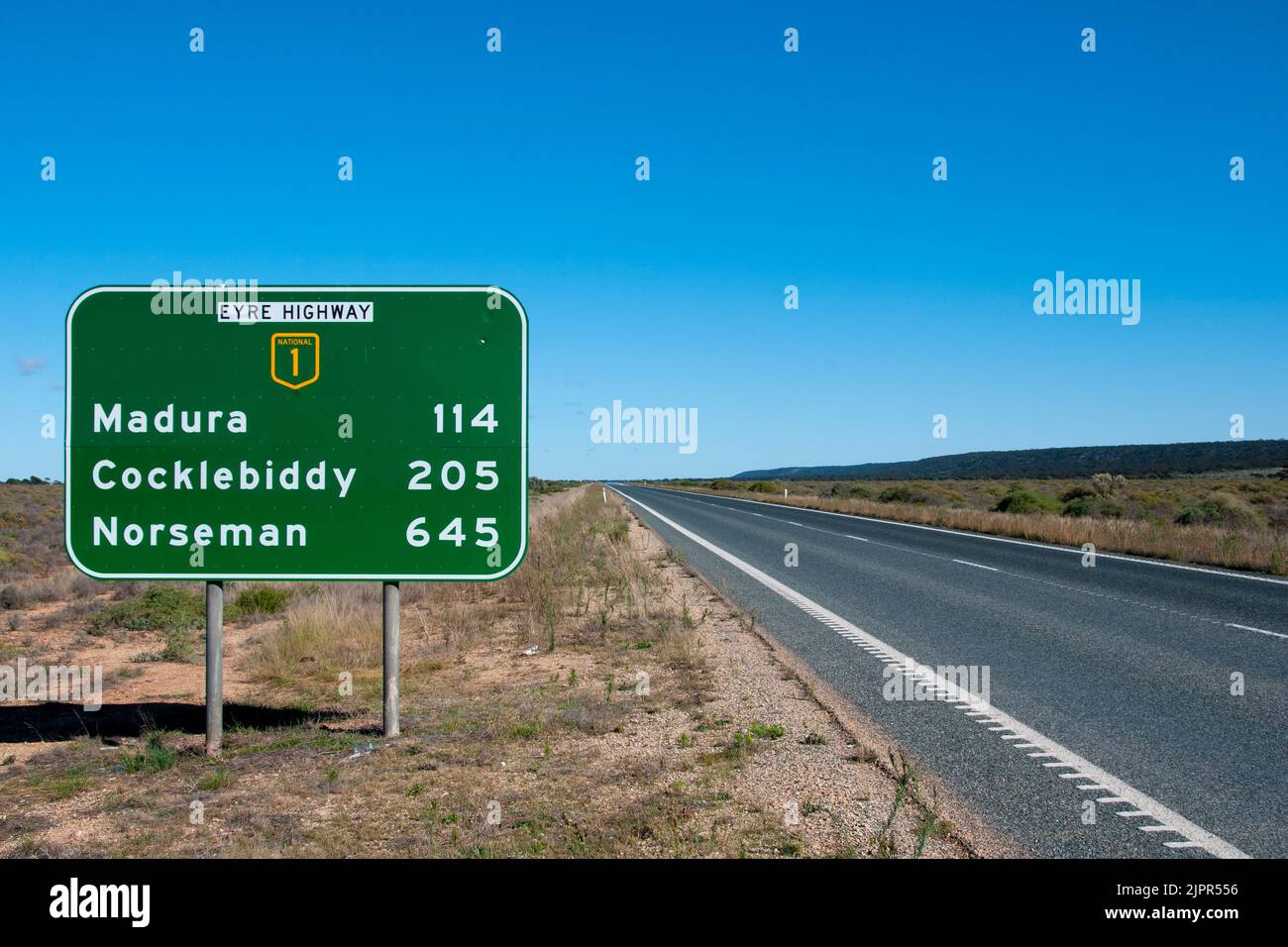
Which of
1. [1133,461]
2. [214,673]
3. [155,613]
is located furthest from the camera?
[1133,461]

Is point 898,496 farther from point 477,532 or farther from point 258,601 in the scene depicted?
point 477,532

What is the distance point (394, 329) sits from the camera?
21.2 feet

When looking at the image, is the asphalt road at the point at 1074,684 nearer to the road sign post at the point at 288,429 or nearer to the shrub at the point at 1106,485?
the road sign post at the point at 288,429

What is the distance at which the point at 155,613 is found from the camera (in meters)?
13.7

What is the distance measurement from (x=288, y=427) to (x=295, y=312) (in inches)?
30.4

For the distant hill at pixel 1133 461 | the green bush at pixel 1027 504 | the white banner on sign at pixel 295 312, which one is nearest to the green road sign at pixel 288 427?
the white banner on sign at pixel 295 312

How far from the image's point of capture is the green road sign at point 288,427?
642 centimetres

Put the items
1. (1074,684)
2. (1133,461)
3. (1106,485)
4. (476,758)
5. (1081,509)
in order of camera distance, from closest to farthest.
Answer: (476,758), (1074,684), (1081,509), (1106,485), (1133,461)

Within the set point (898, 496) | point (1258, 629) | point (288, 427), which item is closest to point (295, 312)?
point (288, 427)

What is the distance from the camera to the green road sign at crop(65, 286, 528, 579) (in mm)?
6418

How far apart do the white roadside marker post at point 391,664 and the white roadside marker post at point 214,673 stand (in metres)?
1.05

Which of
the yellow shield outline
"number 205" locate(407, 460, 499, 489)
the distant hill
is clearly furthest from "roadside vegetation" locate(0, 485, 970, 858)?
the distant hill
